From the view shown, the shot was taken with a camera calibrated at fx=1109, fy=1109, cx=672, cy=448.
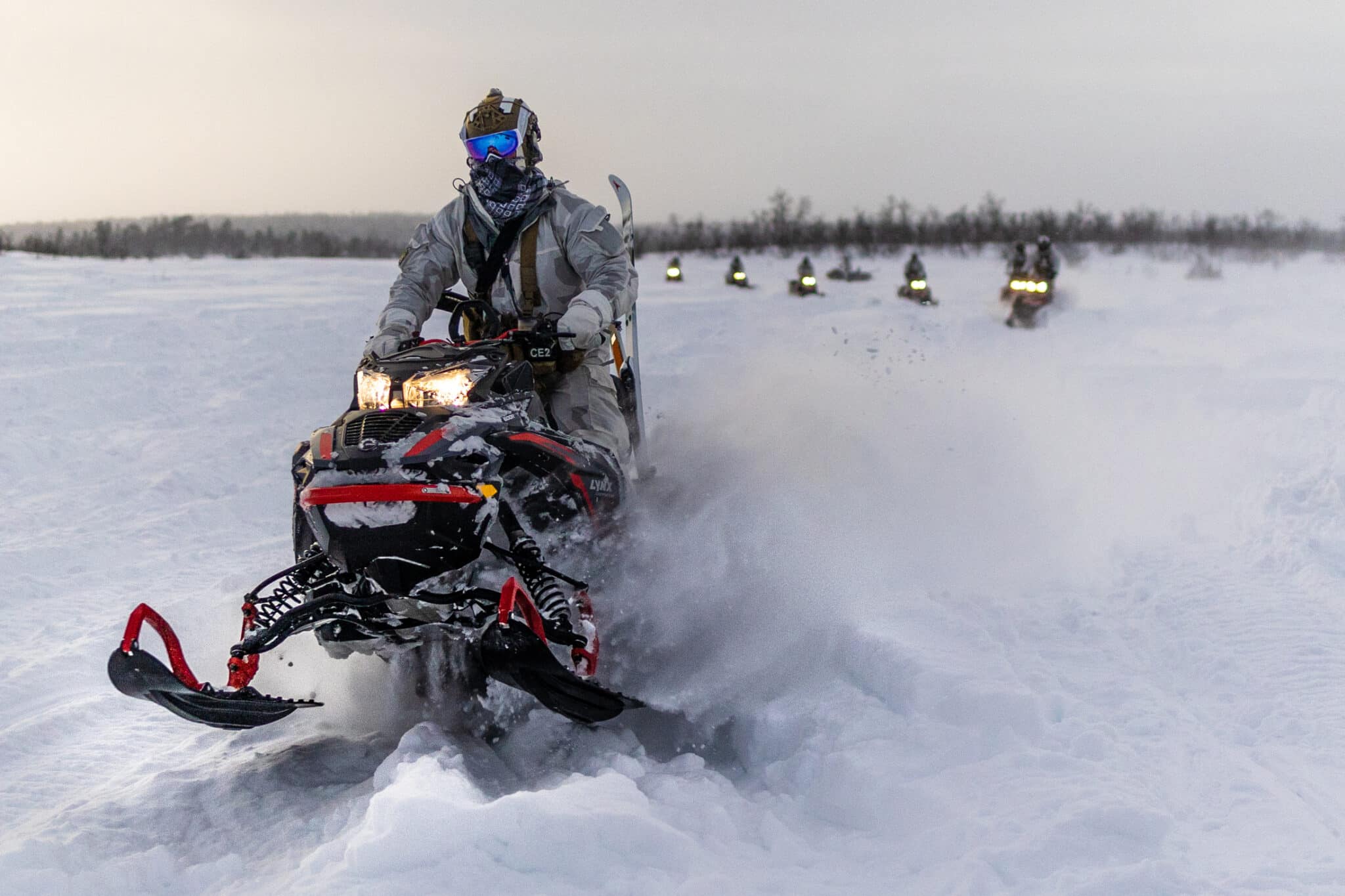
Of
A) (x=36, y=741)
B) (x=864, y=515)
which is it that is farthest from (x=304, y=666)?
(x=864, y=515)

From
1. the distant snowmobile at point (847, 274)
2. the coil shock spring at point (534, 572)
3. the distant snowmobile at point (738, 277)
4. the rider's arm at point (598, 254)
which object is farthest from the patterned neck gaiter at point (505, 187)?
the distant snowmobile at point (847, 274)

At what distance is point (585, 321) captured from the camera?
4422mm

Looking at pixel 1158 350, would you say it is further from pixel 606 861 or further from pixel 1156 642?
pixel 606 861

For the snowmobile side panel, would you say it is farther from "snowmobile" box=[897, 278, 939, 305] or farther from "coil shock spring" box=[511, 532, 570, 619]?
"snowmobile" box=[897, 278, 939, 305]

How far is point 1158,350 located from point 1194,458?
7.97 metres

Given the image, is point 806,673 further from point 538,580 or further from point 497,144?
point 497,144

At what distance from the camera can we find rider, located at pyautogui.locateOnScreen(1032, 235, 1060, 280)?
20.2 metres

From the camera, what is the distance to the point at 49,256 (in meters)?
22.8

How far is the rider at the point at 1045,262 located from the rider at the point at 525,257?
16762 millimetres

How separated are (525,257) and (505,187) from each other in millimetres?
320

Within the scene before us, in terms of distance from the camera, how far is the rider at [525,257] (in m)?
4.75

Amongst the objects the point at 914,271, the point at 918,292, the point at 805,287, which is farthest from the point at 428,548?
the point at 805,287

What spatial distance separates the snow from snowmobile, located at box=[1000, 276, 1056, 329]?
10175 millimetres

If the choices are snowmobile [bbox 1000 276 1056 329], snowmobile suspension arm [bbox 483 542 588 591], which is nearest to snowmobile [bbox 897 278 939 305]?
snowmobile [bbox 1000 276 1056 329]
